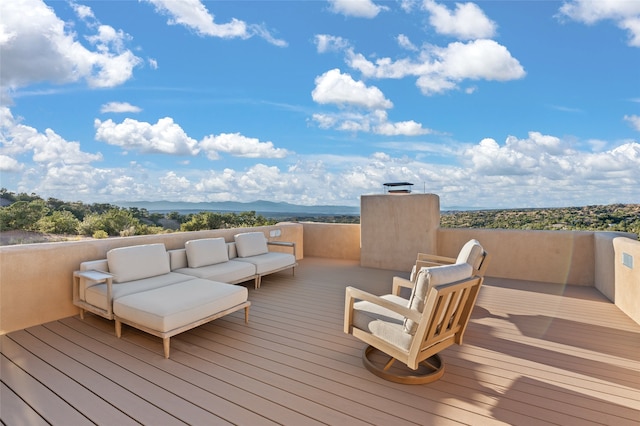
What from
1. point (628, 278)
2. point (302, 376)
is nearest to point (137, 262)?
point (302, 376)

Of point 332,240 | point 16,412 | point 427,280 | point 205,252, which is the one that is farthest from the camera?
point 332,240

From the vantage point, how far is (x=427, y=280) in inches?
80.2

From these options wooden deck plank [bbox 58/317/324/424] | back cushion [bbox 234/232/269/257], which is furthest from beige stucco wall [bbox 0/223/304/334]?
back cushion [bbox 234/232/269/257]

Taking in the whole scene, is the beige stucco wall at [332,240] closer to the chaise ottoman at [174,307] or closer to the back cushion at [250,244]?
the back cushion at [250,244]

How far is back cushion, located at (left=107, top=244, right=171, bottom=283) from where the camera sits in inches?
141

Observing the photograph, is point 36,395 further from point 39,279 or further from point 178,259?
point 178,259

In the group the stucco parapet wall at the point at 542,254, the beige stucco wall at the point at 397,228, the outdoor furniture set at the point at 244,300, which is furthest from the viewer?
the beige stucco wall at the point at 397,228

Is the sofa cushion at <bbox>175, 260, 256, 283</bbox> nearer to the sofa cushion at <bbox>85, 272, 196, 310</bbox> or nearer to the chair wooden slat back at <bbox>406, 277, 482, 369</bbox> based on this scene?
the sofa cushion at <bbox>85, 272, 196, 310</bbox>

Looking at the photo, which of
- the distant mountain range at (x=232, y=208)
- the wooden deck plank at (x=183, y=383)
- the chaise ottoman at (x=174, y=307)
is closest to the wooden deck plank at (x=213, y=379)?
the wooden deck plank at (x=183, y=383)

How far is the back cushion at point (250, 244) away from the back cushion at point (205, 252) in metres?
0.34

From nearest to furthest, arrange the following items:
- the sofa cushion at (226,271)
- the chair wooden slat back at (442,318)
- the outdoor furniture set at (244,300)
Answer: the chair wooden slat back at (442,318), the outdoor furniture set at (244,300), the sofa cushion at (226,271)

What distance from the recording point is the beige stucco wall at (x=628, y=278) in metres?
3.54

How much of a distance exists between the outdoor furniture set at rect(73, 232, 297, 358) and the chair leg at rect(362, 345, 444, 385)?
1488 millimetres

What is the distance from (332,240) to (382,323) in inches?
205
